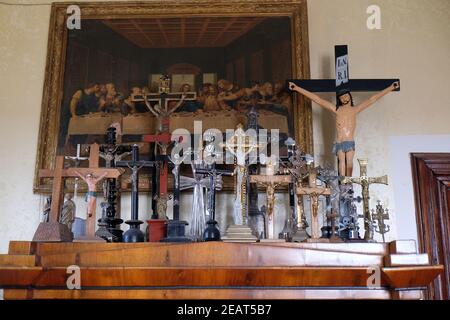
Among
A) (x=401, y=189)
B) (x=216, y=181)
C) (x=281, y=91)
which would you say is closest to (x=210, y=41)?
(x=281, y=91)

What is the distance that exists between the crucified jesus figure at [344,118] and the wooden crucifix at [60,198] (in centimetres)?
124

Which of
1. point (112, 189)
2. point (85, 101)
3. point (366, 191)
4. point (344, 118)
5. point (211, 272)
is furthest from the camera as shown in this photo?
point (85, 101)

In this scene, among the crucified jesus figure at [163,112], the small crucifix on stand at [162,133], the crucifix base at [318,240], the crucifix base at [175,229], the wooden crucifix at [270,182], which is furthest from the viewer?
the crucified jesus figure at [163,112]

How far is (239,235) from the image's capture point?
2510 mm

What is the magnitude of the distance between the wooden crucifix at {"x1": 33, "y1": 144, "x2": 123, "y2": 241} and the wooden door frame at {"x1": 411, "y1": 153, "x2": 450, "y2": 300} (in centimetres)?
188

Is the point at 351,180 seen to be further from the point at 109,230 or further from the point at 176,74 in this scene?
the point at 176,74

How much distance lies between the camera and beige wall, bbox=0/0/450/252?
3.37 m

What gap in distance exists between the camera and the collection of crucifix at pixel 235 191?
2.63 metres

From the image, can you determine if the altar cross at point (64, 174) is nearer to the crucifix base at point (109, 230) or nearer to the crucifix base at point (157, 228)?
the crucifix base at point (109, 230)

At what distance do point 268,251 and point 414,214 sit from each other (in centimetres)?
139

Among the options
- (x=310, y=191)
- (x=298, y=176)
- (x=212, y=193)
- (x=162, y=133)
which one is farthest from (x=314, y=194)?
(x=162, y=133)

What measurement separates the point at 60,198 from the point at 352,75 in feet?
6.74

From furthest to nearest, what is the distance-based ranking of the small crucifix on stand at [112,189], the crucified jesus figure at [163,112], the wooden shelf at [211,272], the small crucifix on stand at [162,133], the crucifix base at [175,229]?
the crucified jesus figure at [163,112] → the small crucifix on stand at [162,133] → the small crucifix on stand at [112,189] → the crucifix base at [175,229] → the wooden shelf at [211,272]

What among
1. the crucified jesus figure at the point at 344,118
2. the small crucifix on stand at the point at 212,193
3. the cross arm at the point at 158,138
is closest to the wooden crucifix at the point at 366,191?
the crucified jesus figure at the point at 344,118
